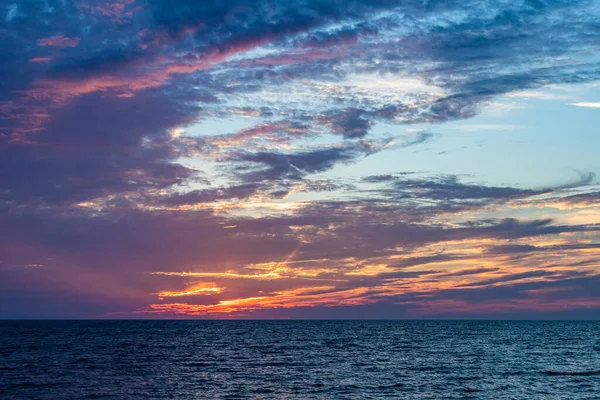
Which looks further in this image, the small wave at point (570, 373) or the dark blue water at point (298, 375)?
the small wave at point (570, 373)

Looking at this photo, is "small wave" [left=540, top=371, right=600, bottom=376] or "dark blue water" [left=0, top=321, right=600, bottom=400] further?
"small wave" [left=540, top=371, right=600, bottom=376]

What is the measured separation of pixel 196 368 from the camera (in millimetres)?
66250

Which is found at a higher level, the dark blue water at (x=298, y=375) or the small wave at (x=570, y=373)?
the dark blue water at (x=298, y=375)

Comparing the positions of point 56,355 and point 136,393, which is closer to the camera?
point 136,393

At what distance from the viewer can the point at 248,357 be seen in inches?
3167

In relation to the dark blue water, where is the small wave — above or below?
below

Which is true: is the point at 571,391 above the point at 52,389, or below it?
below

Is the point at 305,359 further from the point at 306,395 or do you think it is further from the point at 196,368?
the point at 306,395

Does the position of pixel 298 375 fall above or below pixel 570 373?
above

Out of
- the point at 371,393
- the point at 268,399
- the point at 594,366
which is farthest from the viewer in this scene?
the point at 594,366

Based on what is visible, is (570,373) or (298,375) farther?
(570,373)

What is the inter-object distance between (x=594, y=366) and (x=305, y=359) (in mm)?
36595

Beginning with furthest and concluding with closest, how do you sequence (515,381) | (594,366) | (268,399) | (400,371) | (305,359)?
(305,359) < (594,366) < (400,371) < (515,381) < (268,399)

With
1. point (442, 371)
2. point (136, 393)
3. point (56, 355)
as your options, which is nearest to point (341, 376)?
point (442, 371)
